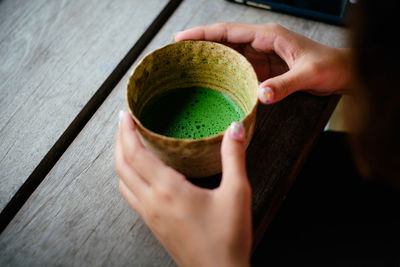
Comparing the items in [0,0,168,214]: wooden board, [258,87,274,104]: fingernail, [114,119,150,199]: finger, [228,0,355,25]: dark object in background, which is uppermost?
[0,0,168,214]: wooden board

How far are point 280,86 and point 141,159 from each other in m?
0.36

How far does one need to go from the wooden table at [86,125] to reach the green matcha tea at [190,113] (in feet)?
0.31

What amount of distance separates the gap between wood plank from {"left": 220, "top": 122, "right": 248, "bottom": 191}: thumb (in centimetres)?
45

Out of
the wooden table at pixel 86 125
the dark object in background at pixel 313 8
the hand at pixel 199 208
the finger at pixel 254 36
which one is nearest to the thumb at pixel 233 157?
the hand at pixel 199 208

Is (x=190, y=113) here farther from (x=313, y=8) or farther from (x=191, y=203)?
(x=313, y=8)

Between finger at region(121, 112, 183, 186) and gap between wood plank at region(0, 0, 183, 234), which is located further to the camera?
gap between wood plank at region(0, 0, 183, 234)

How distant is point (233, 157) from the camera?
59 cm

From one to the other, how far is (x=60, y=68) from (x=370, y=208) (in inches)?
40.1

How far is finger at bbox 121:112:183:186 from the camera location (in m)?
0.60

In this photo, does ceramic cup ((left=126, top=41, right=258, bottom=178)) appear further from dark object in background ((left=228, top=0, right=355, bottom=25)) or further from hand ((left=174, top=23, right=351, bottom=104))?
dark object in background ((left=228, top=0, right=355, bottom=25))

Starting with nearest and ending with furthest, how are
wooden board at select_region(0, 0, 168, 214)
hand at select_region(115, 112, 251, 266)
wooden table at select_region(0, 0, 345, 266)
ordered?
1. hand at select_region(115, 112, 251, 266)
2. wooden table at select_region(0, 0, 345, 266)
3. wooden board at select_region(0, 0, 168, 214)

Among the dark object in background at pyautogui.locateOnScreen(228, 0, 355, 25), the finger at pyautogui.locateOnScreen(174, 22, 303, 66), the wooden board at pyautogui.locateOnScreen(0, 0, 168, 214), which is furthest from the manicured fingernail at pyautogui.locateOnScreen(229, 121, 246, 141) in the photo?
the dark object in background at pyautogui.locateOnScreen(228, 0, 355, 25)

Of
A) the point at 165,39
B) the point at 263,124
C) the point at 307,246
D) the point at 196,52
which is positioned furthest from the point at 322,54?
the point at 307,246

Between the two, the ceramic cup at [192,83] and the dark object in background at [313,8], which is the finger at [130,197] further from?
the dark object in background at [313,8]
